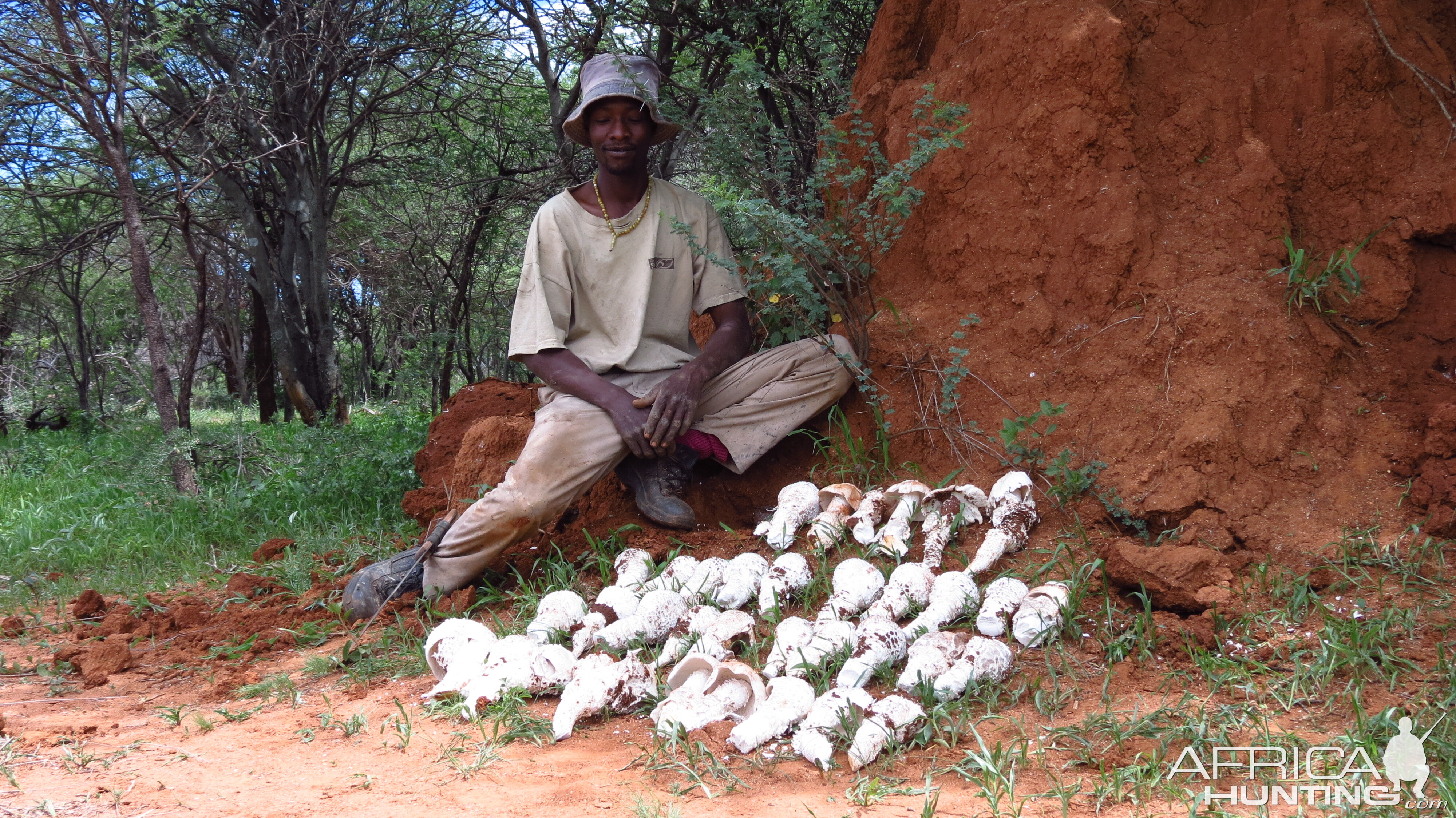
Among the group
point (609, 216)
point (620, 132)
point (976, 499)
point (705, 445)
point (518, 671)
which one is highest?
point (620, 132)

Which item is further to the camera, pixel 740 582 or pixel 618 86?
pixel 618 86

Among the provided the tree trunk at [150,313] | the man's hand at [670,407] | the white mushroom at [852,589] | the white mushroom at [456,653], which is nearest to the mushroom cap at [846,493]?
the white mushroom at [852,589]

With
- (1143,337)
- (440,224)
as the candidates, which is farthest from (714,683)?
(440,224)

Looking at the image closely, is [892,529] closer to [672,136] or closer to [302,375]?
[672,136]

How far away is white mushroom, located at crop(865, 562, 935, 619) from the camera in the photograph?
3154mm

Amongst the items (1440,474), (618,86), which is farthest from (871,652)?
(618,86)

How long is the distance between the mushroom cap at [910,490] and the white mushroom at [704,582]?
648mm

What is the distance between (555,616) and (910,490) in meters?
1.29

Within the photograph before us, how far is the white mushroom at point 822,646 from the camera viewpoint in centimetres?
288

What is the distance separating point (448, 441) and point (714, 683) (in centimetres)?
270

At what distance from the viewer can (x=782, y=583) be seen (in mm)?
3393

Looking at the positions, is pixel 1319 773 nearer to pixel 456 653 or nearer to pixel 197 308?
pixel 456 653

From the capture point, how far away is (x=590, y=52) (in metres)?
5.67

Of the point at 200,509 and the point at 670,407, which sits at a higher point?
the point at 670,407
